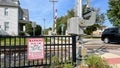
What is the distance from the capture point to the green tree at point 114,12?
40338 mm

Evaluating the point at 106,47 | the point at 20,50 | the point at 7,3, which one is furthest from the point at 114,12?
the point at 20,50

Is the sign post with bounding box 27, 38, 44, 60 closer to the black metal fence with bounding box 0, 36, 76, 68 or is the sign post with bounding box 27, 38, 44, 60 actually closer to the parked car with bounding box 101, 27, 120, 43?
the black metal fence with bounding box 0, 36, 76, 68

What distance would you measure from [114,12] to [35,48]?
34831 mm

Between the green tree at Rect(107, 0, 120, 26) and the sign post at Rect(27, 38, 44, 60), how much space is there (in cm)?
3327

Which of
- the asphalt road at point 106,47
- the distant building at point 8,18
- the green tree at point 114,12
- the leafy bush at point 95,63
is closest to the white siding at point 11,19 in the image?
the distant building at point 8,18

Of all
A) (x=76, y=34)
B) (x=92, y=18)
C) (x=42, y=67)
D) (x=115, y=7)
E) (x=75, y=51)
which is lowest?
(x=42, y=67)

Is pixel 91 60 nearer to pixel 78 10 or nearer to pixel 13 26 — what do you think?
pixel 78 10

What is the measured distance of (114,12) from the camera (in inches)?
1618

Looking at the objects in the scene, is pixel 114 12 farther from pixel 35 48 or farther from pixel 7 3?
pixel 35 48

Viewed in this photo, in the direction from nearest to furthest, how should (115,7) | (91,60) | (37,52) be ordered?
(91,60), (37,52), (115,7)

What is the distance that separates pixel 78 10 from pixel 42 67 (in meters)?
2.67

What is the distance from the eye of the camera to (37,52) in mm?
8242

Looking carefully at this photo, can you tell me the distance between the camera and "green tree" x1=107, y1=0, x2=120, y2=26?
1588 inches

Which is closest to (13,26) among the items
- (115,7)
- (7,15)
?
(7,15)
